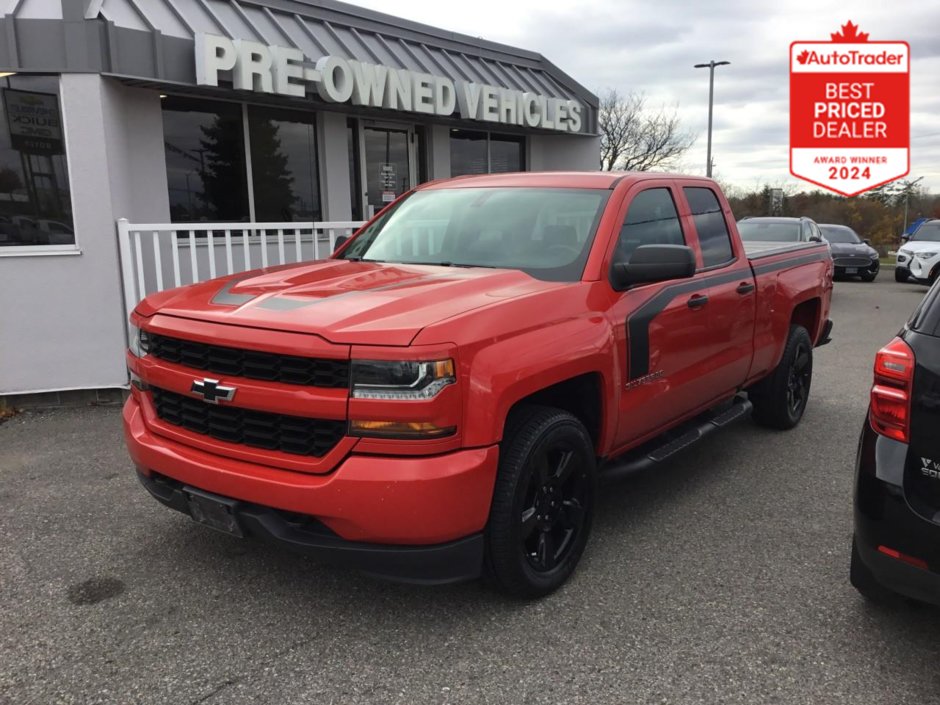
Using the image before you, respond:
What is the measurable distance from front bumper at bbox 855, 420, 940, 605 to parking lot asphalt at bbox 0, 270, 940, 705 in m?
0.43

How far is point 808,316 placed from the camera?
6105 millimetres

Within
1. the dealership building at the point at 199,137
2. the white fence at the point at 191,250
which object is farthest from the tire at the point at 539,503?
the dealership building at the point at 199,137

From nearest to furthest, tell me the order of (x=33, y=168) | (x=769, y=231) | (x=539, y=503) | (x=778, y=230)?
(x=539, y=503) → (x=33, y=168) → (x=778, y=230) → (x=769, y=231)

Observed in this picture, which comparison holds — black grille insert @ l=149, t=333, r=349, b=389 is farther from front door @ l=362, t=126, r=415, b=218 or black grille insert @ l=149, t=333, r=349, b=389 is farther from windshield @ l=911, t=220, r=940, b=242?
windshield @ l=911, t=220, r=940, b=242

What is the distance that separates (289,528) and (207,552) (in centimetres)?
112

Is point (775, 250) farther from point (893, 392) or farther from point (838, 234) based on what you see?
point (838, 234)

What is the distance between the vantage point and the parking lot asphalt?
272 centimetres

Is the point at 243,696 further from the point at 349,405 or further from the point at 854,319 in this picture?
the point at 854,319

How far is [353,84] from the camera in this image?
29.4ft

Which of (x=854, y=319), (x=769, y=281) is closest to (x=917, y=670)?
(x=769, y=281)

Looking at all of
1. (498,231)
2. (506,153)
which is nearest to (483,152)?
(506,153)

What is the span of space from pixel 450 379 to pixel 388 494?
1.51ft

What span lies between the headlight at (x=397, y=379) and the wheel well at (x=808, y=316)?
4166mm

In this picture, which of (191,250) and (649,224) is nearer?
(649,224)
